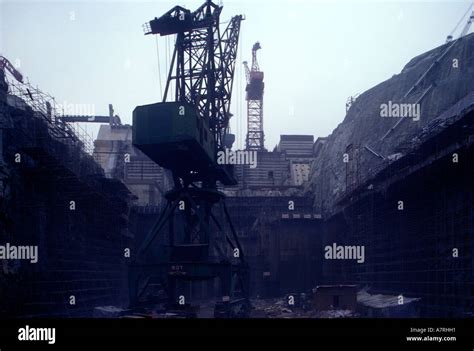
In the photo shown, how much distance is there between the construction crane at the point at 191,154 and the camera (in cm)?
1922

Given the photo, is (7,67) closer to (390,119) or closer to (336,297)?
(336,297)

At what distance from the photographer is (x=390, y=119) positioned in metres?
44.4

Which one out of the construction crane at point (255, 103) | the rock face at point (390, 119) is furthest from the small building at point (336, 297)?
the construction crane at point (255, 103)

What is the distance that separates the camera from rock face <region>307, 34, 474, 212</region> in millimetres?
38344

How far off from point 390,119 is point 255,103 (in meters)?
34.0

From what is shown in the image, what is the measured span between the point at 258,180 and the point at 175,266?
39.5m

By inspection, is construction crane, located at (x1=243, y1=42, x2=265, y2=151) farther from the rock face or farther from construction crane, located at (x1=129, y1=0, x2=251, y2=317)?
construction crane, located at (x1=129, y1=0, x2=251, y2=317)

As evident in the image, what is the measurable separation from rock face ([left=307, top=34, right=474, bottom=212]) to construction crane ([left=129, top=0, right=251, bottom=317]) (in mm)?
13204

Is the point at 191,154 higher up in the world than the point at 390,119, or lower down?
lower down


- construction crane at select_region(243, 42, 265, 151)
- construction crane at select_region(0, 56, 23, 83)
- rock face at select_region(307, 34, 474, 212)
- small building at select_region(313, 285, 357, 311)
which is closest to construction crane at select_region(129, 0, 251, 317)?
small building at select_region(313, 285, 357, 311)

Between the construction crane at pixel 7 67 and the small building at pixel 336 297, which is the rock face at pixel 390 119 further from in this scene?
the construction crane at pixel 7 67

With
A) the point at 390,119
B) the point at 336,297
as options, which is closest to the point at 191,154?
the point at 336,297

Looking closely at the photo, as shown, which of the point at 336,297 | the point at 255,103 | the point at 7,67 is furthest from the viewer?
the point at 255,103

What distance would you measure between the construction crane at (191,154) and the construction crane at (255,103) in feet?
140
